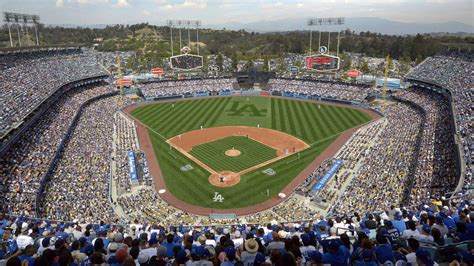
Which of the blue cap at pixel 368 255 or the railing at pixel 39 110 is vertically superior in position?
the blue cap at pixel 368 255

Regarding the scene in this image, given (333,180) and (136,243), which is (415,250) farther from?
(333,180)

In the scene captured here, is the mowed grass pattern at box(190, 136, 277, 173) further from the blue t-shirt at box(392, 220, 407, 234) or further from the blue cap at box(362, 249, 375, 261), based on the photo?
the blue cap at box(362, 249, 375, 261)

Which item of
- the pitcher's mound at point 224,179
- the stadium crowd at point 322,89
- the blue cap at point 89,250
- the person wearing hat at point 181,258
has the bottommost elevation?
the pitcher's mound at point 224,179

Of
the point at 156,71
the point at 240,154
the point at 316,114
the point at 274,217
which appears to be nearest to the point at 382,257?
the point at 274,217

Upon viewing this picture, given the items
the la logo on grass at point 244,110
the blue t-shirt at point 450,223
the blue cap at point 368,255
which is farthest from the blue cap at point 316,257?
the la logo on grass at point 244,110

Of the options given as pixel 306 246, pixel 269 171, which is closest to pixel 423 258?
pixel 306 246

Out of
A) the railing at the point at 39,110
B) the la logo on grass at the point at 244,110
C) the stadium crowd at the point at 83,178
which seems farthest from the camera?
the la logo on grass at the point at 244,110

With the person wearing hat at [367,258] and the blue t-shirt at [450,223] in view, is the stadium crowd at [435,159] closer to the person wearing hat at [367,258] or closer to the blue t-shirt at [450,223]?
the blue t-shirt at [450,223]
